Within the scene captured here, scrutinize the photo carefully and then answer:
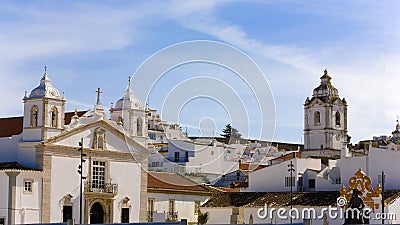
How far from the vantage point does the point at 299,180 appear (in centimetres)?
6381

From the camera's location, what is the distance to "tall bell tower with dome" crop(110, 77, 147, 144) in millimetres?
60719

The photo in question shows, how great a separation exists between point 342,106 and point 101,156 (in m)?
57.4

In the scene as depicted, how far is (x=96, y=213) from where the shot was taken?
180ft

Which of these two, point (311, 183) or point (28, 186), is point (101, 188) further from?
point (311, 183)

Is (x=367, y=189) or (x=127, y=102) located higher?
(x=127, y=102)

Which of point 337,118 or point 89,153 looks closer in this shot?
point 89,153

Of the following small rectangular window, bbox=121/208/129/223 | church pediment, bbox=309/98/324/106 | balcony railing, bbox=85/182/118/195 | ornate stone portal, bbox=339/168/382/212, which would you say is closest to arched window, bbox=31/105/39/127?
balcony railing, bbox=85/182/118/195

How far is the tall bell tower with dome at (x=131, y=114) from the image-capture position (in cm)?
6072

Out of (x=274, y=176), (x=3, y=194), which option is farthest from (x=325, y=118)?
(x=3, y=194)

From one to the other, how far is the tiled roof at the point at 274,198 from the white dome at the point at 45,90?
16353 mm

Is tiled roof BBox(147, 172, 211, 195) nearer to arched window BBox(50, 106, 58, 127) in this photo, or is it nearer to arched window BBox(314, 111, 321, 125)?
arched window BBox(50, 106, 58, 127)

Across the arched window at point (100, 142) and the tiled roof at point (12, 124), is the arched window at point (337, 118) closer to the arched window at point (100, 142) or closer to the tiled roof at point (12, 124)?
the tiled roof at point (12, 124)

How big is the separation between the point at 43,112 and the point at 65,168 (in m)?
3.79

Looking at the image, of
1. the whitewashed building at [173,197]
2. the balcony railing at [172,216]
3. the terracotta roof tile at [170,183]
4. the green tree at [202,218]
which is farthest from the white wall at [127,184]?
the green tree at [202,218]
